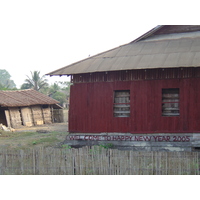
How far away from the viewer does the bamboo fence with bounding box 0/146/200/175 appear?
10.3m

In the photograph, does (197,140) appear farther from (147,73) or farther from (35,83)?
(35,83)

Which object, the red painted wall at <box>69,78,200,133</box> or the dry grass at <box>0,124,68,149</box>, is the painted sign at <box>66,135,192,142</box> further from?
the dry grass at <box>0,124,68,149</box>

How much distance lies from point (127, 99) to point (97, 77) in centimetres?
183

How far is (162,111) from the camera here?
48.8ft

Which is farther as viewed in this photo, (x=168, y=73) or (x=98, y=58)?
(x=98, y=58)

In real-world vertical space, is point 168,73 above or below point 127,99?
above

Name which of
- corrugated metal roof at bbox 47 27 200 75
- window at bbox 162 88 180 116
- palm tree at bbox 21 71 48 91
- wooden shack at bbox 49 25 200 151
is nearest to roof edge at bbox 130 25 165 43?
corrugated metal roof at bbox 47 27 200 75

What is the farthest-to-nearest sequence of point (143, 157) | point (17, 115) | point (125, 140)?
point (17, 115)
point (125, 140)
point (143, 157)

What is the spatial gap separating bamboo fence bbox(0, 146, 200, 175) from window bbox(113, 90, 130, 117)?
16.1ft

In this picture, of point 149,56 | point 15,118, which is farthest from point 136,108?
point 15,118

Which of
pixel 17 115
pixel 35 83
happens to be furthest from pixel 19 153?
pixel 35 83

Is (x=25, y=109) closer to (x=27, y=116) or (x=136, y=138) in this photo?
(x=27, y=116)

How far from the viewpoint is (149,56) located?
15453 millimetres

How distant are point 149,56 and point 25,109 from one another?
19085 mm
